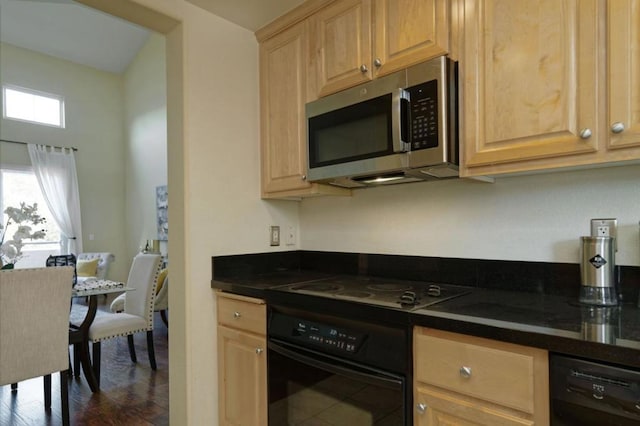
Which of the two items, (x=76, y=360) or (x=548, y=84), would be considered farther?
(x=76, y=360)

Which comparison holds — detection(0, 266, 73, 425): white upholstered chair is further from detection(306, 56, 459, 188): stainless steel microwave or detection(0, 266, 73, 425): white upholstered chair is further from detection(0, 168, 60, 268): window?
detection(0, 168, 60, 268): window

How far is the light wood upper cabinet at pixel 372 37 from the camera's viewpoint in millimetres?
1480

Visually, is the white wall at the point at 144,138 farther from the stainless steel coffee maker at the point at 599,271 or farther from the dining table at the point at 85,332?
the stainless steel coffee maker at the point at 599,271

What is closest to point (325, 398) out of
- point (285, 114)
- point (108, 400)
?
point (285, 114)

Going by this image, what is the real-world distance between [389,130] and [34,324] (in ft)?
7.76

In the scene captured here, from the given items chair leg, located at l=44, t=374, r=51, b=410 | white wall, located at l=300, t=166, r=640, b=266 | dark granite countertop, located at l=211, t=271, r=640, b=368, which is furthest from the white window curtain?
dark granite countertop, located at l=211, t=271, r=640, b=368

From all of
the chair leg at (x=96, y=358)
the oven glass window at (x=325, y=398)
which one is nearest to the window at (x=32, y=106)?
the chair leg at (x=96, y=358)

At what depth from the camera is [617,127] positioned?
1083 mm

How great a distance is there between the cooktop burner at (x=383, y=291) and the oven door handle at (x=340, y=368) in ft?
0.78

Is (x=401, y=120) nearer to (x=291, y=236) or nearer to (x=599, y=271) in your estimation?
(x=599, y=271)

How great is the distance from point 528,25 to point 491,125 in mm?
341

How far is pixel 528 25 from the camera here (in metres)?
1.25

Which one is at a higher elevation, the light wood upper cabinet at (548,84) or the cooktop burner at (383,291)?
the light wood upper cabinet at (548,84)

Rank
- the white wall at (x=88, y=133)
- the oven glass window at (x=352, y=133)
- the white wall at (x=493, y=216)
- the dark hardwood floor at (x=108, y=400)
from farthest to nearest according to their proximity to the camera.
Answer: the white wall at (x=88, y=133) → the dark hardwood floor at (x=108, y=400) → the oven glass window at (x=352, y=133) → the white wall at (x=493, y=216)
